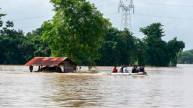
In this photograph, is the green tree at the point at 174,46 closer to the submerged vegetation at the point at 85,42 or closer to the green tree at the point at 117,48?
the submerged vegetation at the point at 85,42

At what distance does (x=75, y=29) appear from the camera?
324ft

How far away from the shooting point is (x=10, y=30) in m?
166

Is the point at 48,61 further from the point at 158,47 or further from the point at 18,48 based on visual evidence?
the point at 158,47

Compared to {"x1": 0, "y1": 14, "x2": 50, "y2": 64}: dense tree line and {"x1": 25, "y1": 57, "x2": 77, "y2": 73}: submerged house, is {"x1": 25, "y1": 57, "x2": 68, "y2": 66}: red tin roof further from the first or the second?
{"x1": 0, "y1": 14, "x2": 50, "y2": 64}: dense tree line

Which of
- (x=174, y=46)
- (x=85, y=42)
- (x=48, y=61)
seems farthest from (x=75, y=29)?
(x=174, y=46)

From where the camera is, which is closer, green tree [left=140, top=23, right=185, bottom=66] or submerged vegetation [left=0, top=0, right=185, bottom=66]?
submerged vegetation [left=0, top=0, right=185, bottom=66]

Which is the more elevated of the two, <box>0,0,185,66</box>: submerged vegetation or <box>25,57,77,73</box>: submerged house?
<box>0,0,185,66</box>: submerged vegetation

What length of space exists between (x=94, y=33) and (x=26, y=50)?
6013cm

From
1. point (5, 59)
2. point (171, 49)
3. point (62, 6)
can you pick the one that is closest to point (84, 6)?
point (62, 6)

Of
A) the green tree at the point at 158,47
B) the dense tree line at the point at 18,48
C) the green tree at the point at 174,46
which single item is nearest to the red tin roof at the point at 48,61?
the dense tree line at the point at 18,48

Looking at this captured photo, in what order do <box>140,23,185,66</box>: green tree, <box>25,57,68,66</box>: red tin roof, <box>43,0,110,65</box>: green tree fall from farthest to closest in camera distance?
<box>140,23,185,66</box>: green tree → <box>43,0,110,65</box>: green tree → <box>25,57,68,66</box>: red tin roof

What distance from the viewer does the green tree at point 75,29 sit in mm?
97812

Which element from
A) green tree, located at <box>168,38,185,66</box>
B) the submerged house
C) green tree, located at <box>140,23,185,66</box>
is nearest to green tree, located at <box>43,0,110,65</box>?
the submerged house

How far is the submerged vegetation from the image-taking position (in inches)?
3871
